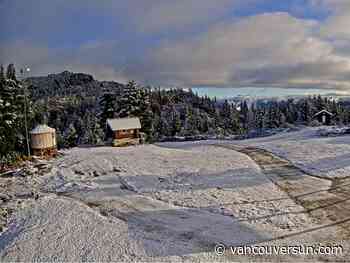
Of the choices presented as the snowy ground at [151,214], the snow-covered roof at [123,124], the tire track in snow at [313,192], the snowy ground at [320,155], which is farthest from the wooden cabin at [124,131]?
the tire track in snow at [313,192]

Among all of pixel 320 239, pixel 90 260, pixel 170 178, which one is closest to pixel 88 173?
pixel 170 178

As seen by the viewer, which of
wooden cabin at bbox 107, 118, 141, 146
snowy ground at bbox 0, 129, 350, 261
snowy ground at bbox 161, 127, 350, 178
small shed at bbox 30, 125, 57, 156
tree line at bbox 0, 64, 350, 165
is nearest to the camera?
snowy ground at bbox 0, 129, 350, 261

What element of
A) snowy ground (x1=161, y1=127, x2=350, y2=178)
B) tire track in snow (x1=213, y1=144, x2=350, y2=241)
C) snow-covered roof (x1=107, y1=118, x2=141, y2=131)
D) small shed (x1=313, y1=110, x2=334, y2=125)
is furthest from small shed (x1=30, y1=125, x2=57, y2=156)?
small shed (x1=313, y1=110, x2=334, y2=125)

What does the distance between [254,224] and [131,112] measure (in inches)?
1290

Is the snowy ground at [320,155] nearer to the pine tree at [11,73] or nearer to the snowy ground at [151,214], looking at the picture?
the snowy ground at [151,214]

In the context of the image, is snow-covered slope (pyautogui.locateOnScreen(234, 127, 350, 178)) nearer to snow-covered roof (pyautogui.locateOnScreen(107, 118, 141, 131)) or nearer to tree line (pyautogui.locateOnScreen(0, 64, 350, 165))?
snow-covered roof (pyautogui.locateOnScreen(107, 118, 141, 131))

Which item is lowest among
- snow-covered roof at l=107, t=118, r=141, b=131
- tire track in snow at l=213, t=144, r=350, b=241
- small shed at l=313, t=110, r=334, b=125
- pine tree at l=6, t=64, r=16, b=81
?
tire track in snow at l=213, t=144, r=350, b=241

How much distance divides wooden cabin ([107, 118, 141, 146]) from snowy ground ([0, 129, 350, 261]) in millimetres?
13850

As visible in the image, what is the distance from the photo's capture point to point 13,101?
119 ft

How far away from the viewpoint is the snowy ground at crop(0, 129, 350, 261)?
986 cm

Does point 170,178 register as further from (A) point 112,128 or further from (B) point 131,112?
(B) point 131,112

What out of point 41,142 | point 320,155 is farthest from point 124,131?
point 320,155

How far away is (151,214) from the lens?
12.5 meters

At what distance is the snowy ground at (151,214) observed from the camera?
388 inches
